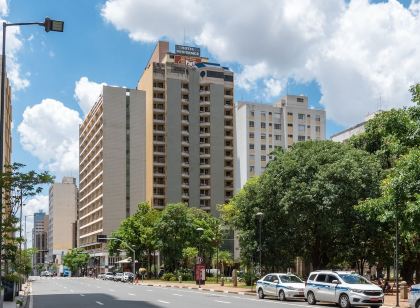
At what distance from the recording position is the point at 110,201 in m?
118

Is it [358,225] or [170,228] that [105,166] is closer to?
[170,228]

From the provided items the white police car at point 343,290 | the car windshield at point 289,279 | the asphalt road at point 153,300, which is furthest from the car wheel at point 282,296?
the white police car at point 343,290

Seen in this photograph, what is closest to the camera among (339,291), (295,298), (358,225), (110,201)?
(339,291)

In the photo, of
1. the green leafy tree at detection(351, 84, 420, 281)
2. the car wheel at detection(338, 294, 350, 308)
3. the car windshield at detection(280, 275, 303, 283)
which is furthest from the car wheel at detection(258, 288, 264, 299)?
the green leafy tree at detection(351, 84, 420, 281)

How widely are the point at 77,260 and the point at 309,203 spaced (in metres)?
111

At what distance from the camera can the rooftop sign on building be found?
4902 inches

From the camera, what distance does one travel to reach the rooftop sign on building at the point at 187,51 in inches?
4902

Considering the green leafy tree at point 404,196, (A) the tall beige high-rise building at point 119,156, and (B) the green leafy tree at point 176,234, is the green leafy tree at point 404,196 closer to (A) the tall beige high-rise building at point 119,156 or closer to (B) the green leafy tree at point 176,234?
(B) the green leafy tree at point 176,234

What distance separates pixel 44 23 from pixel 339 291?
682 inches

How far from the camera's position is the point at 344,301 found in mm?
27188

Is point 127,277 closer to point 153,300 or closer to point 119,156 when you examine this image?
point 119,156

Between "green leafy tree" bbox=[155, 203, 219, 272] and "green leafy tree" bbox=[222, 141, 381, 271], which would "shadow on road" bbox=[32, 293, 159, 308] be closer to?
"green leafy tree" bbox=[222, 141, 381, 271]

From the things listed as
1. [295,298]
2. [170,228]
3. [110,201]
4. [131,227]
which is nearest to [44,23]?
[295,298]

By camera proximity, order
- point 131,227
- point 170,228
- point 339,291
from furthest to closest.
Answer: point 131,227 → point 170,228 → point 339,291
